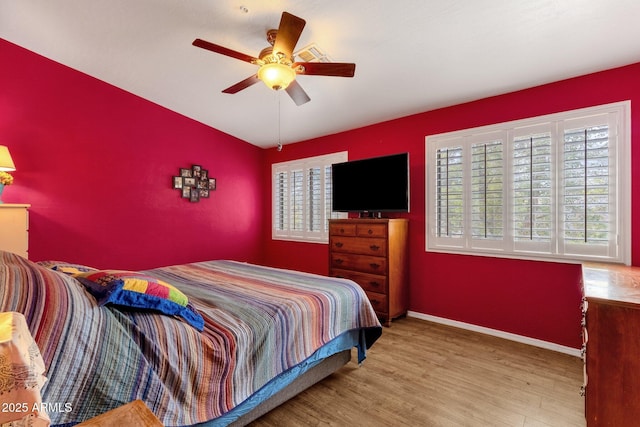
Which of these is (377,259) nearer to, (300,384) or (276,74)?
(300,384)

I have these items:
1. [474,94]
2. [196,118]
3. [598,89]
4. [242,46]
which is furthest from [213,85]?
[598,89]

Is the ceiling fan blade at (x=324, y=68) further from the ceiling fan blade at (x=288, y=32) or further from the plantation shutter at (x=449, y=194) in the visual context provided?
the plantation shutter at (x=449, y=194)

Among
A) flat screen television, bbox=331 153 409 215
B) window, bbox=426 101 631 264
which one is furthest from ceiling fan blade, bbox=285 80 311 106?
window, bbox=426 101 631 264

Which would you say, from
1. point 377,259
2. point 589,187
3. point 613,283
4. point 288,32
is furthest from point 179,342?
point 589,187

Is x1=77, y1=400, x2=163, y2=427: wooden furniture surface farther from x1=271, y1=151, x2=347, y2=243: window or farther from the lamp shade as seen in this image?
x1=271, y1=151, x2=347, y2=243: window

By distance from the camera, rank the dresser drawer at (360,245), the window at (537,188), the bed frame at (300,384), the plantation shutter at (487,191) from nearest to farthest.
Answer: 1. the bed frame at (300,384)
2. the window at (537,188)
3. the plantation shutter at (487,191)
4. the dresser drawer at (360,245)

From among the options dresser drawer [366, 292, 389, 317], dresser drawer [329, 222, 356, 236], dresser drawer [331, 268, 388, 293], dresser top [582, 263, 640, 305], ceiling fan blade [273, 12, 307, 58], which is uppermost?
ceiling fan blade [273, 12, 307, 58]

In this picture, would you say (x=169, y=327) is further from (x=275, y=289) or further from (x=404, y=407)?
(x=404, y=407)

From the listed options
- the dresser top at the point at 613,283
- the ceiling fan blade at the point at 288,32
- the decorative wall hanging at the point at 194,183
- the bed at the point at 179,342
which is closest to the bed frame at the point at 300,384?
the bed at the point at 179,342

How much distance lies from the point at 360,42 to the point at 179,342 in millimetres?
2461

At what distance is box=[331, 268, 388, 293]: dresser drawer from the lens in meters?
3.38

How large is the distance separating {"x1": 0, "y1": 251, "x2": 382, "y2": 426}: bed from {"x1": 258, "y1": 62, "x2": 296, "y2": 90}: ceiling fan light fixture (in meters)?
1.49

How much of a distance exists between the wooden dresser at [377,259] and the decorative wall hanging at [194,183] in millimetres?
2096

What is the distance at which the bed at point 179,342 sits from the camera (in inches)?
41.1
